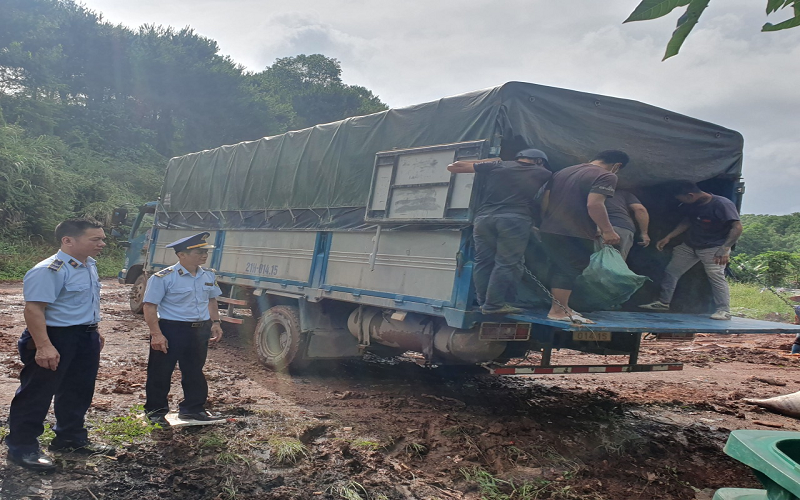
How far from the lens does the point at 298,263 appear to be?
6652 millimetres

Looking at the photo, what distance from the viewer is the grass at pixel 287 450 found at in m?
3.69

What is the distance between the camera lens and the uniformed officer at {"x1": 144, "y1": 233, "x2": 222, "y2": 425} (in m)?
4.11

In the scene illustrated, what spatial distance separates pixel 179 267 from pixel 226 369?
254 cm

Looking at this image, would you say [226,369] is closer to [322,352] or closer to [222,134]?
[322,352]

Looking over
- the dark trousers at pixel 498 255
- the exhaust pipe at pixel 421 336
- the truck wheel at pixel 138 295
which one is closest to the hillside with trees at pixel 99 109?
the truck wheel at pixel 138 295

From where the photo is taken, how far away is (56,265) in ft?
11.0

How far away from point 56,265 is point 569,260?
3.65 m

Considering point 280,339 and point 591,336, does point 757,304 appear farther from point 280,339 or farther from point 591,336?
point 280,339

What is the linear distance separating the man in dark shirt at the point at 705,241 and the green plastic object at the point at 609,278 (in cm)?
153

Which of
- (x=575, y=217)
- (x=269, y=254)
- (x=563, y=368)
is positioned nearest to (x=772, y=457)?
(x=575, y=217)

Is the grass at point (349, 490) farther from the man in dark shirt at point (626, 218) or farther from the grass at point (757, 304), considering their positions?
the grass at point (757, 304)

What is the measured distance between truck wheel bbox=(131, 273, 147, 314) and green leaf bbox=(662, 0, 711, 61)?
32.9 feet

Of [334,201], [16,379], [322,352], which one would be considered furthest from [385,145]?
[16,379]

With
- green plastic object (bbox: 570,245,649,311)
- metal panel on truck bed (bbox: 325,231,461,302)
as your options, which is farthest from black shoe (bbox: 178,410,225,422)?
green plastic object (bbox: 570,245,649,311)
